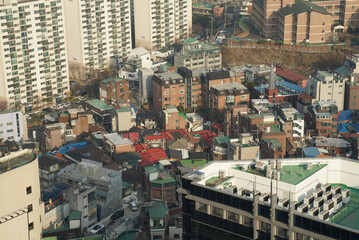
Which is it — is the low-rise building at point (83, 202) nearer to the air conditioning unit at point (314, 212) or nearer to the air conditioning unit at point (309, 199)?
the air conditioning unit at point (309, 199)

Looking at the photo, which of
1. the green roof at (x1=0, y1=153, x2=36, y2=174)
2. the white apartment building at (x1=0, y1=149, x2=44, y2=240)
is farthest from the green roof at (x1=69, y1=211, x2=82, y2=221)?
the green roof at (x1=0, y1=153, x2=36, y2=174)

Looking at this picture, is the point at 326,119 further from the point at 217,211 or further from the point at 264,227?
the point at 264,227

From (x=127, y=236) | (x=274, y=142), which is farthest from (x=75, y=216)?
(x=274, y=142)

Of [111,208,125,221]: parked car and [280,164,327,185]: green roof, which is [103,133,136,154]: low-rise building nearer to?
[111,208,125,221]: parked car

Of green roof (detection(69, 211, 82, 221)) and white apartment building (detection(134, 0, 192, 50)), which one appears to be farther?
white apartment building (detection(134, 0, 192, 50))

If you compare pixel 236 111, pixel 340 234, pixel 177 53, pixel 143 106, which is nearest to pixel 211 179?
pixel 340 234

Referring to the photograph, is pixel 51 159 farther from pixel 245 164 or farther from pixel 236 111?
pixel 245 164
